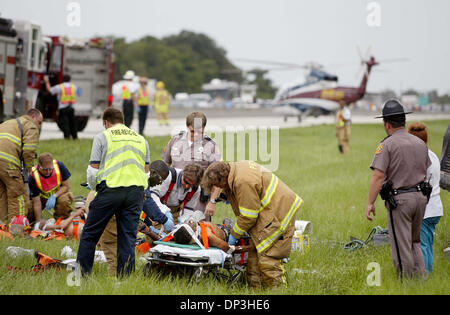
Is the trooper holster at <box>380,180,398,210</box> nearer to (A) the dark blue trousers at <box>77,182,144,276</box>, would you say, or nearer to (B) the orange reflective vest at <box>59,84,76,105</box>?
(A) the dark blue trousers at <box>77,182,144,276</box>

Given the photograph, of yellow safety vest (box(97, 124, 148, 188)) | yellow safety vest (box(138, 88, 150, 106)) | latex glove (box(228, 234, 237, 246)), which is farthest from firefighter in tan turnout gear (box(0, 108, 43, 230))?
yellow safety vest (box(138, 88, 150, 106))

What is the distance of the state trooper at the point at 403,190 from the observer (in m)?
6.06

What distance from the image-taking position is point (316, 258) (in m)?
8.02

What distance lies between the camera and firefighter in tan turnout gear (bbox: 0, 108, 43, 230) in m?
8.77

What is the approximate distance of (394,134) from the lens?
6246 millimetres

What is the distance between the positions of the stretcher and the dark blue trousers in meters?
0.26

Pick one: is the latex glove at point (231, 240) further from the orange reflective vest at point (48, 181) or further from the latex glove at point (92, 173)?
the orange reflective vest at point (48, 181)

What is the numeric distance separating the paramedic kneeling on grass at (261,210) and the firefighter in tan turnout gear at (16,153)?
3689 millimetres

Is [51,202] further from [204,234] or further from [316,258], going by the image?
[316,258]

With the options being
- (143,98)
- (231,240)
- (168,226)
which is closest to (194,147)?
(168,226)

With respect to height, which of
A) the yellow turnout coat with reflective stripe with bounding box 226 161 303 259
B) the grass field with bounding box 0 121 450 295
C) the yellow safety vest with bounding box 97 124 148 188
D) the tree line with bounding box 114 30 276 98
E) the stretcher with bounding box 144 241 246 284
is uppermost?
the tree line with bounding box 114 30 276 98

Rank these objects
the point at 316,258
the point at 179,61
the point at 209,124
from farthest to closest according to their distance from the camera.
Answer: the point at 179,61 → the point at 209,124 → the point at 316,258

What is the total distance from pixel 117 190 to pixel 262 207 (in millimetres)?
1473
